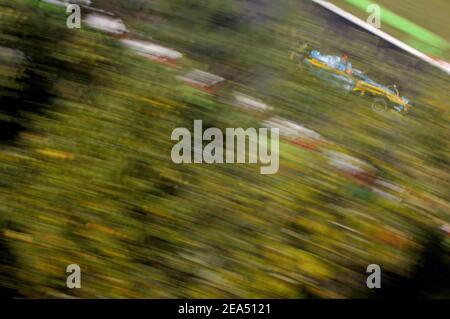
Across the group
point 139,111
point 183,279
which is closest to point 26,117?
point 139,111

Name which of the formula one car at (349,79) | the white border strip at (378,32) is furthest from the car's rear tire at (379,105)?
the white border strip at (378,32)

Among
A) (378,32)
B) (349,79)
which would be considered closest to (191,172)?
(349,79)

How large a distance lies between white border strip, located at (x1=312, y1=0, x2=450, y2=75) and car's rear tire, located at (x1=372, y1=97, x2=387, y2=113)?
0.87 m

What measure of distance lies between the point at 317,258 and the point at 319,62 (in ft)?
6.41

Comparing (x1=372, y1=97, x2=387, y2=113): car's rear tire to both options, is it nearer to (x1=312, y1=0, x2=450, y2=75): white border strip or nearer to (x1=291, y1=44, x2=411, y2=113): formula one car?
(x1=291, y1=44, x2=411, y2=113): formula one car

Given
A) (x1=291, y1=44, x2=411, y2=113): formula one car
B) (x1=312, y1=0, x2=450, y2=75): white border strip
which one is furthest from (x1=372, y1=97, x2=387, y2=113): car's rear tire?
(x1=312, y1=0, x2=450, y2=75): white border strip

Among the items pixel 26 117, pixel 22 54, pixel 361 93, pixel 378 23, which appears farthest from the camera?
pixel 378 23

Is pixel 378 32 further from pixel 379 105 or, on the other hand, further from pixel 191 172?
pixel 191 172

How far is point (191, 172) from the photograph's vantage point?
3391 mm

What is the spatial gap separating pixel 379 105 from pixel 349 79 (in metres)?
0.37

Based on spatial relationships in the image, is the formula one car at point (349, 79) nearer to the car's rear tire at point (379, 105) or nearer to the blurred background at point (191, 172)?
the car's rear tire at point (379, 105)

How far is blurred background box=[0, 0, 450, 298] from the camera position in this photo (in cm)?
313
